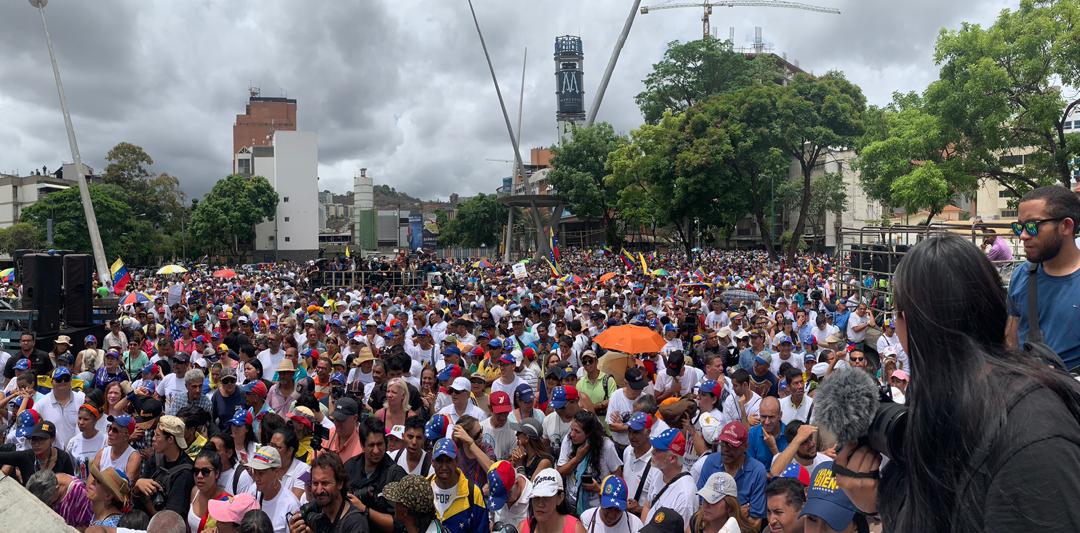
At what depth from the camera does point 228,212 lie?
68188 mm

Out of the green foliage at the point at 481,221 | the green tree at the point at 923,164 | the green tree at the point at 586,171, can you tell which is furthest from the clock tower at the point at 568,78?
the green tree at the point at 923,164

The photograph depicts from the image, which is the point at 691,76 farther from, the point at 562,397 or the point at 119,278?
the point at 562,397

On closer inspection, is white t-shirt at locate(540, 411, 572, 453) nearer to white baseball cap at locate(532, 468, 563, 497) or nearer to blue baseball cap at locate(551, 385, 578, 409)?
blue baseball cap at locate(551, 385, 578, 409)

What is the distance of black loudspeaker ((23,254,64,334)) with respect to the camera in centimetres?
1259

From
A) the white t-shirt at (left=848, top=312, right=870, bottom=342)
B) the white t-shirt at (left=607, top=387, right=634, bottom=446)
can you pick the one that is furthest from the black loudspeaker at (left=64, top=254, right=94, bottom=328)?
the white t-shirt at (left=848, top=312, right=870, bottom=342)

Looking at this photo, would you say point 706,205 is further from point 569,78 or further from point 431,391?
point 569,78

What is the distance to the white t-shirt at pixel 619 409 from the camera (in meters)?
6.48

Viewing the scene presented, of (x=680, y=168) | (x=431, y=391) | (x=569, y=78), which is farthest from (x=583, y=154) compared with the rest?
(x=569, y=78)

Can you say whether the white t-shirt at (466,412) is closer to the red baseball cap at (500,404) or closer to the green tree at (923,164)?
the red baseball cap at (500,404)

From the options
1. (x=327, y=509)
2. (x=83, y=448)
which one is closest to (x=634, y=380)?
(x=327, y=509)

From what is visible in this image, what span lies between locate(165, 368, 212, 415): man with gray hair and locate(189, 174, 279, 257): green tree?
210 feet

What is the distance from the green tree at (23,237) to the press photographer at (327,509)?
209 ft

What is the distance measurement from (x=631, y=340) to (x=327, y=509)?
481 centimetres

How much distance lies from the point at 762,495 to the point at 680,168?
32010 millimetres
